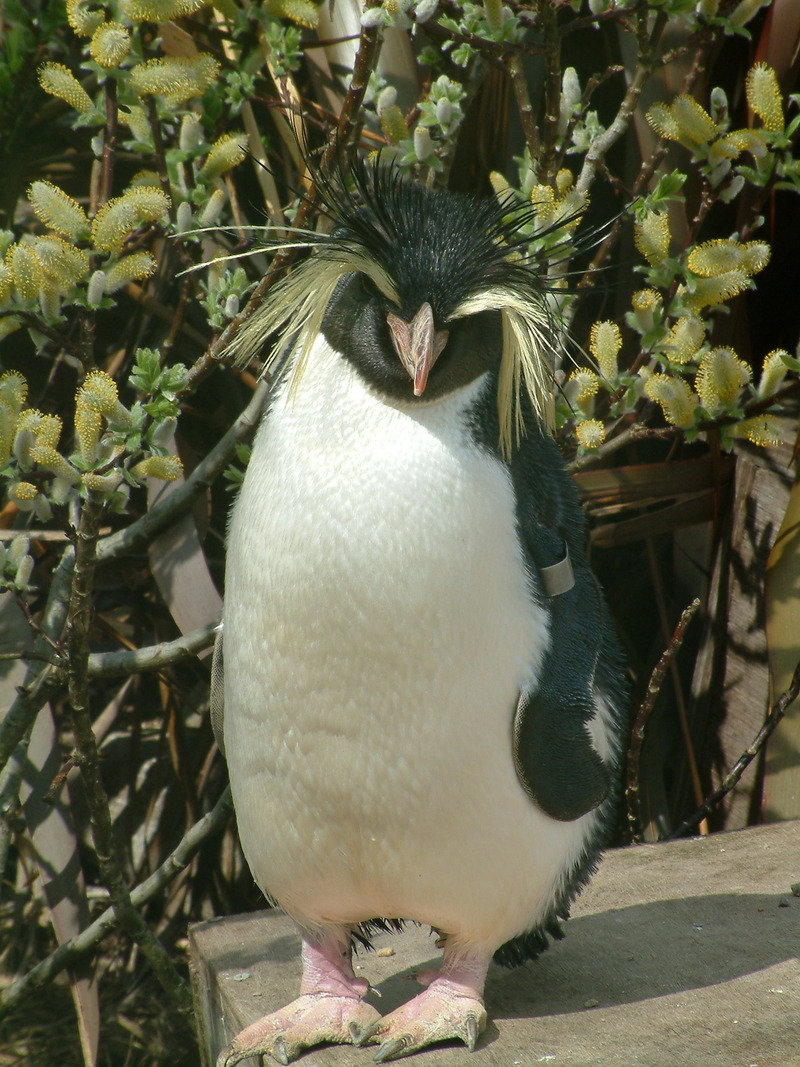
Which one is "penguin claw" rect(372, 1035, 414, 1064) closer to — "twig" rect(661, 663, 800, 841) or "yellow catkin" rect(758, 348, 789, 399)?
"twig" rect(661, 663, 800, 841)

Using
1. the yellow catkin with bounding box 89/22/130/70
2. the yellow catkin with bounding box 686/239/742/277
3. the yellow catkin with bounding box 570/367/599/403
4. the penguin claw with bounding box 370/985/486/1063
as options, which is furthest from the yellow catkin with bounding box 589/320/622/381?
the penguin claw with bounding box 370/985/486/1063

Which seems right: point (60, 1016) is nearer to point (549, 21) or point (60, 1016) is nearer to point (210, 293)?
point (210, 293)

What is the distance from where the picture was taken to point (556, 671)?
42.9 inches

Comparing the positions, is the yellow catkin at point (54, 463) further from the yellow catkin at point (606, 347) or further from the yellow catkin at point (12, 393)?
the yellow catkin at point (606, 347)

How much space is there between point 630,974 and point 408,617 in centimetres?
58

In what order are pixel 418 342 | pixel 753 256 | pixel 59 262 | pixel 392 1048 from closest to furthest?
pixel 418 342
pixel 392 1048
pixel 59 262
pixel 753 256

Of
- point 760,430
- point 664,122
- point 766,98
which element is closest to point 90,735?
point 760,430

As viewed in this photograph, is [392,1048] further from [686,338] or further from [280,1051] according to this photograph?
[686,338]

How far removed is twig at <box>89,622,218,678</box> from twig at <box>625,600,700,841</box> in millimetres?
674

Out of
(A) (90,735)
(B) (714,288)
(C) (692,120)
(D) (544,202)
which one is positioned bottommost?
(A) (90,735)

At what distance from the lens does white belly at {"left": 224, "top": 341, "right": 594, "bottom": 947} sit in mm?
998

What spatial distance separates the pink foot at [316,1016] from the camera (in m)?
1.10

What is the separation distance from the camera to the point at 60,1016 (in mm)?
1949

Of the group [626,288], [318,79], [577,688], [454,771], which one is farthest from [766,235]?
[454,771]
